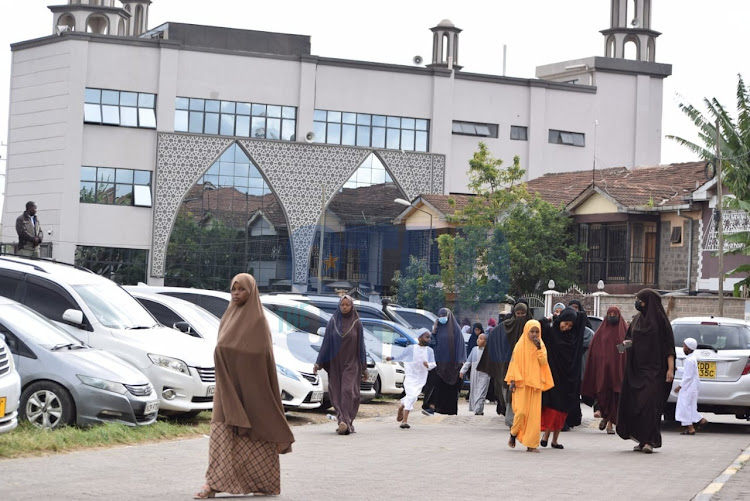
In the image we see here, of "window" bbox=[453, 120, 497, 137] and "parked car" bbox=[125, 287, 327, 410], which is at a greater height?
"window" bbox=[453, 120, 497, 137]

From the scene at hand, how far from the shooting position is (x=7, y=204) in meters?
57.1

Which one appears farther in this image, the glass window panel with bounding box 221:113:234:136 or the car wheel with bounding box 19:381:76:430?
the glass window panel with bounding box 221:113:234:136

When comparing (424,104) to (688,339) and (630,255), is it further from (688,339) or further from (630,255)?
(688,339)

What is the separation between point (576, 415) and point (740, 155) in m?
19.9

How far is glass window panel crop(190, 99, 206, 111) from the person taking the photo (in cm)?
5641

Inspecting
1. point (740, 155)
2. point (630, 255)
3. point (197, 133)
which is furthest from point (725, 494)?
point (197, 133)

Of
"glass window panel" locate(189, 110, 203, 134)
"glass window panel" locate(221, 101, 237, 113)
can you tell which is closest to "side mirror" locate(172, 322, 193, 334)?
"glass window panel" locate(189, 110, 203, 134)

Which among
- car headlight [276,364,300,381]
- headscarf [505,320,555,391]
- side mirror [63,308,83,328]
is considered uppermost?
side mirror [63,308,83,328]

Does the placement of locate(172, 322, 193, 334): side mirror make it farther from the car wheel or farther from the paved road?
the car wheel

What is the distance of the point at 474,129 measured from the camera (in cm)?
6153

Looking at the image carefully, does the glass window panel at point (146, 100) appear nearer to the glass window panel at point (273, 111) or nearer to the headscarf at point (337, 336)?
the glass window panel at point (273, 111)

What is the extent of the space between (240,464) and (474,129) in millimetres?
52940

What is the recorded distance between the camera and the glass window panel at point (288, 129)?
5786 cm

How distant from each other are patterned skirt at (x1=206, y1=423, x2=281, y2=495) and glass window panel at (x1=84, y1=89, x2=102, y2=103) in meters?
47.5
